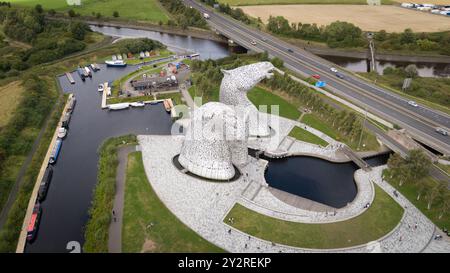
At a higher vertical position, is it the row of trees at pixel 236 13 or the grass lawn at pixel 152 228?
the row of trees at pixel 236 13

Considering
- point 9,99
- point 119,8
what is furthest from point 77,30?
point 9,99

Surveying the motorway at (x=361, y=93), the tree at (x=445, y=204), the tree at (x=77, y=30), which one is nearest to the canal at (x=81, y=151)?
the tree at (x=77, y=30)

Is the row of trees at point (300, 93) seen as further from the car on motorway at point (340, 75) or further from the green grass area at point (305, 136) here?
the car on motorway at point (340, 75)

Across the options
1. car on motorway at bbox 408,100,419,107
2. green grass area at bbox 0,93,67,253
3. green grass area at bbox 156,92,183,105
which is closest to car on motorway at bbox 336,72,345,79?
car on motorway at bbox 408,100,419,107

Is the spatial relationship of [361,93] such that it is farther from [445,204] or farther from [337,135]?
[445,204]

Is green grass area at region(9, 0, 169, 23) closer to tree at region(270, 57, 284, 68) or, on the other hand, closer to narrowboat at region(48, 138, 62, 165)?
tree at region(270, 57, 284, 68)

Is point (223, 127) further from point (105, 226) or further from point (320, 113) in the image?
point (320, 113)

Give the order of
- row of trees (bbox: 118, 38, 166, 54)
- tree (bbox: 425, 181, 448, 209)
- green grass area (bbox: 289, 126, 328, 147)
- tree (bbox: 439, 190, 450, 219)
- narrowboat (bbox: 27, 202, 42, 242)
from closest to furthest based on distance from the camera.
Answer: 1. narrowboat (bbox: 27, 202, 42, 242)
2. tree (bbox: 439, 190, 450, 219)
3. tree (bbox: 425, 181, 448, 209)
4. green grass area (bbox: 289, 126, 328, 147)
5. row of trees (bbox: 118, 38, 166, 54)
